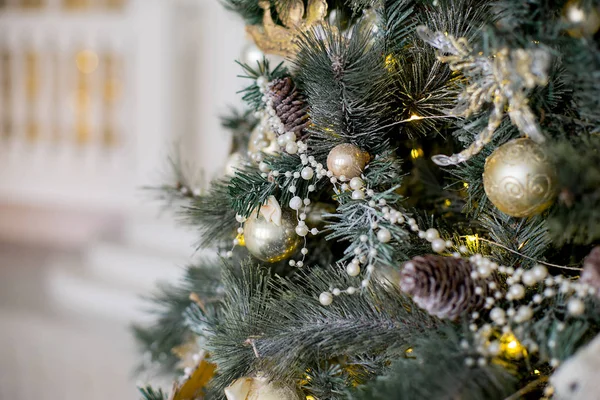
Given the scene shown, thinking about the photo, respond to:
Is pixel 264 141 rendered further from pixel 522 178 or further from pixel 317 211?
pixel 522 178

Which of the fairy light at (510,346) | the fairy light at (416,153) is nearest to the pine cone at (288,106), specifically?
the fairy light at (416,153)

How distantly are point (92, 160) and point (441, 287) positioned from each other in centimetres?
175

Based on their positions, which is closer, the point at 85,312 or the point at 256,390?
the point at 256,390

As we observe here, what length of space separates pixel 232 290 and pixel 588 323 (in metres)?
0.28

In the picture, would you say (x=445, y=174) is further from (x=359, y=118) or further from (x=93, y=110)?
(x=93, y=110)

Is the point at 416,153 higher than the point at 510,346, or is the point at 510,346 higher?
the point at 416,153

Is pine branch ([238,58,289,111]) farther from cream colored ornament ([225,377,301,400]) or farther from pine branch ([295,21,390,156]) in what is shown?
cream colored ornament ([225,377,301,400])

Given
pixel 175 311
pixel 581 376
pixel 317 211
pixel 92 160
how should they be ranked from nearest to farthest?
1. pixel 581 376
2. pixel 317 211
3. pixel 175 311
4. pixel 92 160

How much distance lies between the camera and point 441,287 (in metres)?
0.34

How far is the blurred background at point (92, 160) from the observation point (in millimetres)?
1240

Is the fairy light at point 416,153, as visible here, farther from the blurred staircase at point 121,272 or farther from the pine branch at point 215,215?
the blurred staircase at point 121,272

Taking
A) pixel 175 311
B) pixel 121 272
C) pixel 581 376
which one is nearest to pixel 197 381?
pixel 175 311

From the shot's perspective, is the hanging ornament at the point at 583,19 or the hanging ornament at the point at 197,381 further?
the hanging ornament at the point at 197,381

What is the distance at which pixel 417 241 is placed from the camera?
431mm
